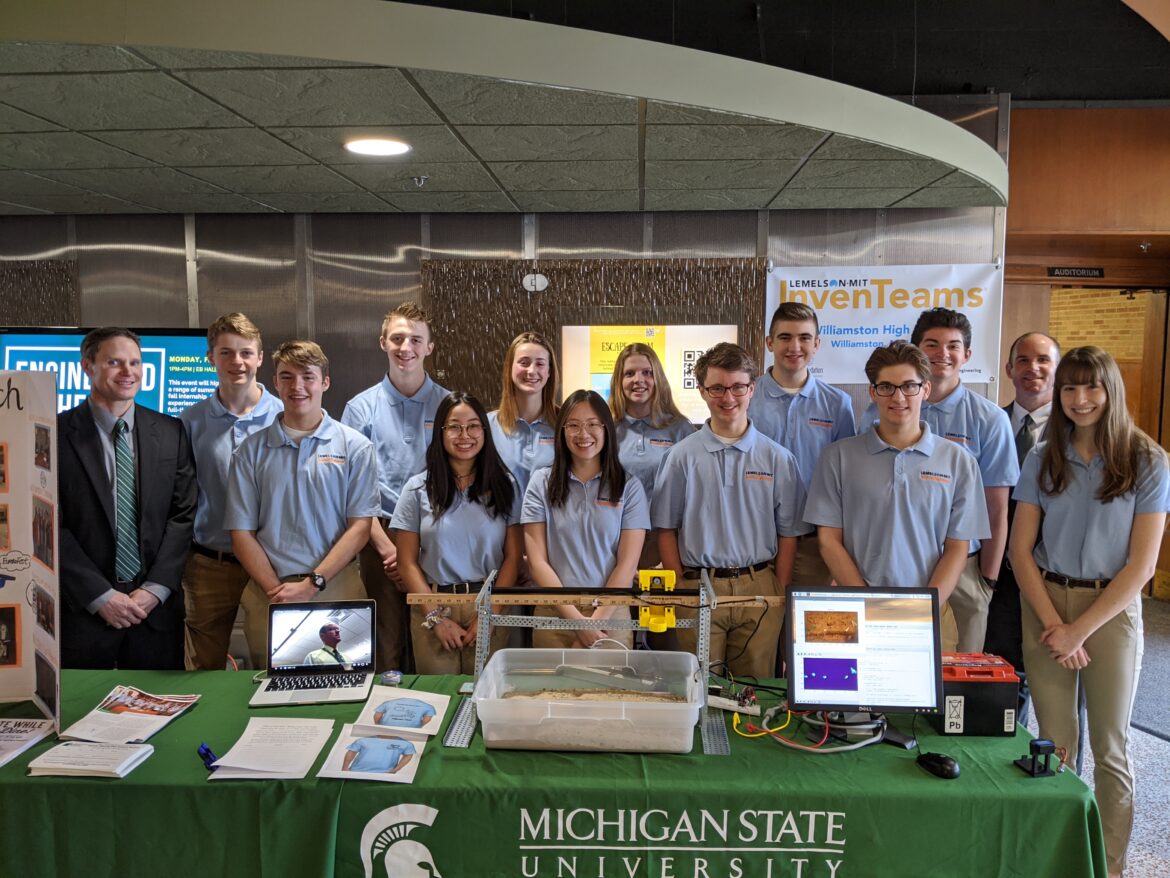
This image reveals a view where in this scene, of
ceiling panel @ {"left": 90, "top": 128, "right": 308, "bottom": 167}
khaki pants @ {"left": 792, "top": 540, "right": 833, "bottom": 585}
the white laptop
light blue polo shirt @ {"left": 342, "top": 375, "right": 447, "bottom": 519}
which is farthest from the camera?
light blue polo shirt @ {"left": 342, "top": 375, "right": 447, "bottom": 519}

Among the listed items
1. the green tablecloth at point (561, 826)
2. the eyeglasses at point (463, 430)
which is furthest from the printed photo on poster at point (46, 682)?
the eyeglasses at point (463, 430)

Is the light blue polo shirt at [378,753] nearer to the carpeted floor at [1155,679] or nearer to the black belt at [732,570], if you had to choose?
the black belt at [732,570]

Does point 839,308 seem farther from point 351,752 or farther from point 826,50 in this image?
point 351,752

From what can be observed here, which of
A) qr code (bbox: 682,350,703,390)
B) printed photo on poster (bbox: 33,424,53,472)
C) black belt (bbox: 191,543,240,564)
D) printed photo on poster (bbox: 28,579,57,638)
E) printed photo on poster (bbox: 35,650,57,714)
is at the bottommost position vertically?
printed photo on poster (bbox: 35,650,57,714)

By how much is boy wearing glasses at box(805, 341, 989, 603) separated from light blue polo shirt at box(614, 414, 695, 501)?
0.86 metres

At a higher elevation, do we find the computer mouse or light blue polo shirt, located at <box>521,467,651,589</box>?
light blue polo shirt, located at <box>521,467,651,589</box>

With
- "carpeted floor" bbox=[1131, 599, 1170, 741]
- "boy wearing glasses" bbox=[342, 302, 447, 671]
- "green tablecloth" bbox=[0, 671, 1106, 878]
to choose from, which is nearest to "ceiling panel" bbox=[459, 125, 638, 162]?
"boy wearing glasses" bbox=[342, 302, 447, 671]

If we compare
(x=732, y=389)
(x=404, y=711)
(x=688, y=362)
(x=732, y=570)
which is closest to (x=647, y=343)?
(x=688, y=362)

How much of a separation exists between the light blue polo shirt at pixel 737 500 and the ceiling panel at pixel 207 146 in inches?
79.8

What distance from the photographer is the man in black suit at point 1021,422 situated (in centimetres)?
330

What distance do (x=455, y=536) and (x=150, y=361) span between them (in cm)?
285

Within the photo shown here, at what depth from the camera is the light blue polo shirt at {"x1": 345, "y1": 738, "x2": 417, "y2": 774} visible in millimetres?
1810

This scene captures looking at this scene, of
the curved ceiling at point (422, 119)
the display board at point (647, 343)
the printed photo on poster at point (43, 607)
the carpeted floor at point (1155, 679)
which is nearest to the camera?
the printed photo on poster at point (43, 607)

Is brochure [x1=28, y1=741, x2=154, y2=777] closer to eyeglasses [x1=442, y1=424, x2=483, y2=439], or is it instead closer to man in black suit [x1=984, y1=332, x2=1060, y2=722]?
eyeglasses [x1=442, y1=424, x2=483, y2=439]
